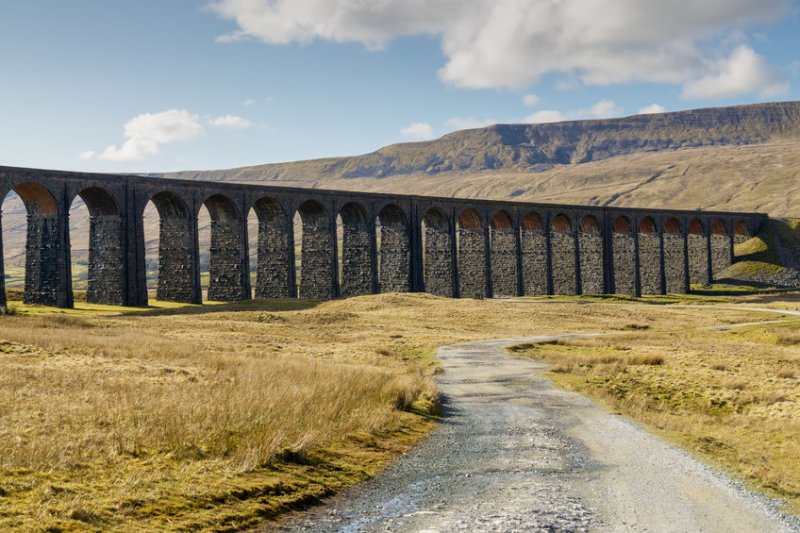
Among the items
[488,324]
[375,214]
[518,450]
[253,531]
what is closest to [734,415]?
[518,450]

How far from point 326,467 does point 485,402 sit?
9.39m

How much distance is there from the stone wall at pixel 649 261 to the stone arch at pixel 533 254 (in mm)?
20425

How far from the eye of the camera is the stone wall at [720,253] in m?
116

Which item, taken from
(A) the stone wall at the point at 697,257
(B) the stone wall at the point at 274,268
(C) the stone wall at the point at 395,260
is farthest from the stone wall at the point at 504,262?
(A) the stone wall at the point at 697,257

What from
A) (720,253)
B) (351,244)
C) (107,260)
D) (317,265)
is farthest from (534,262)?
(107,260)

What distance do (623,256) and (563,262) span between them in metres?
11.0

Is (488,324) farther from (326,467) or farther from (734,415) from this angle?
(326,467)

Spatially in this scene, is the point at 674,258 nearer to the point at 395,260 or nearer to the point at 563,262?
the point at 563,262

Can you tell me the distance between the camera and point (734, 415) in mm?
21891

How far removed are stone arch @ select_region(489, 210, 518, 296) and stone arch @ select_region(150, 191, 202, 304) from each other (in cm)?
3730

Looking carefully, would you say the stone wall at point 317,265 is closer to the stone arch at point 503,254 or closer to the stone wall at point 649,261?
the stone arch at point 503,254

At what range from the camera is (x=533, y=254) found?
95.7 meters

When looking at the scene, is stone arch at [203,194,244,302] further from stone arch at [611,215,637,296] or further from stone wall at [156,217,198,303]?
stone arch at [611,215,637,296]

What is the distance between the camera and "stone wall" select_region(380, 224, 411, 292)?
81562 millimetres
